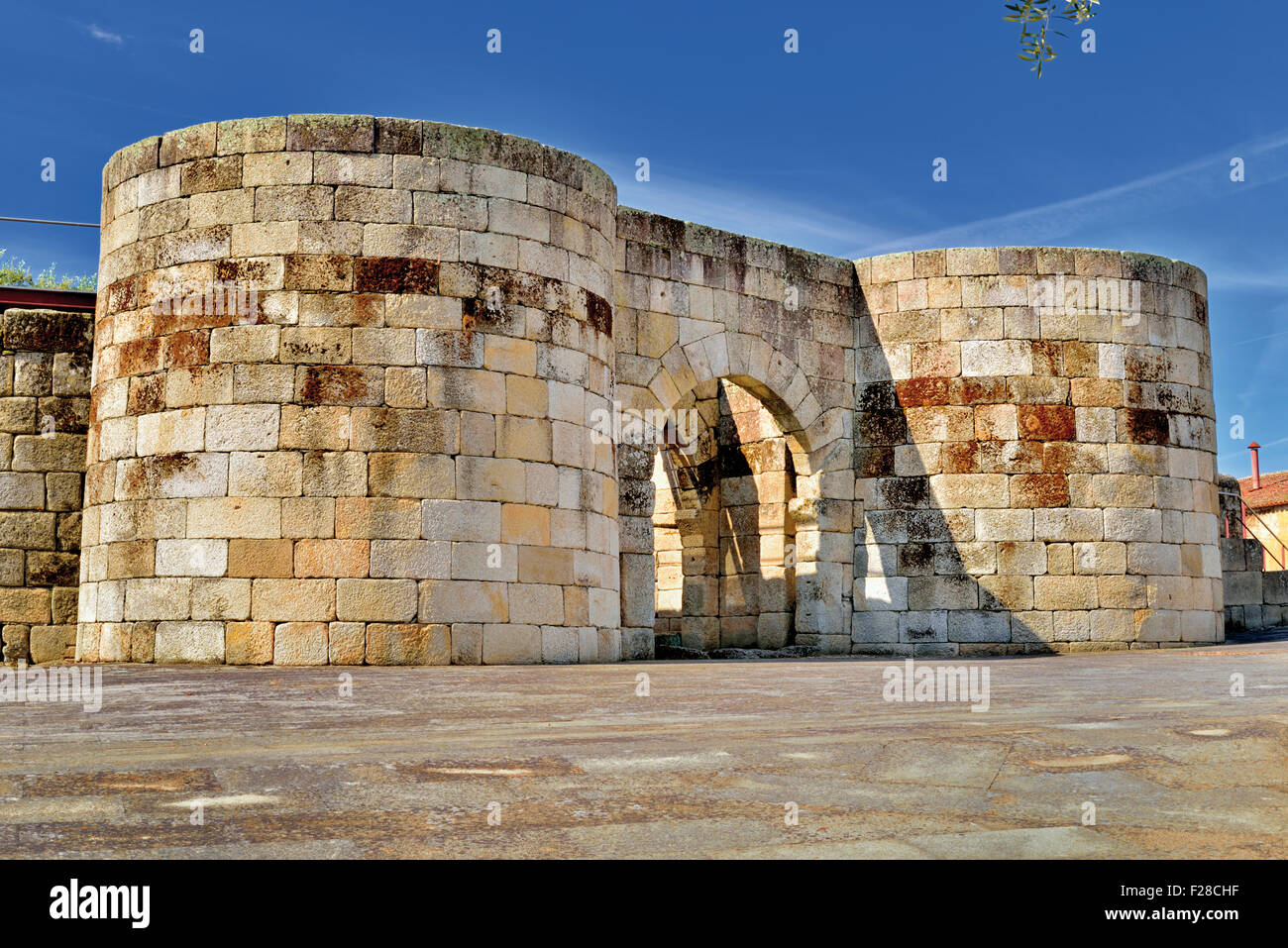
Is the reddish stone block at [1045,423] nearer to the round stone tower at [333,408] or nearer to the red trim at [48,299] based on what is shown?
the round stone tower at [333,408]

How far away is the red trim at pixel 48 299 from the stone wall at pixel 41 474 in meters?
0.78

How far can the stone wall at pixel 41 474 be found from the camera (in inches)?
407

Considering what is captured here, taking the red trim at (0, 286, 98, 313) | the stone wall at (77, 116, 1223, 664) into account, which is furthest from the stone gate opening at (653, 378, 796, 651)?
the red trim at (0, 286, 98, 313)

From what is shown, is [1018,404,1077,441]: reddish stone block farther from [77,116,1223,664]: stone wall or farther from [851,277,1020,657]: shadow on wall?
[851,277,1020,657]: shadow on wall

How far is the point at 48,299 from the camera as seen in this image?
11.5 m

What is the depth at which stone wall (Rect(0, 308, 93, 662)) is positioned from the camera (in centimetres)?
1034

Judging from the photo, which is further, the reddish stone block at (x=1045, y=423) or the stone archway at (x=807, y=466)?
the reddish stone block at (x=1045, y=423)

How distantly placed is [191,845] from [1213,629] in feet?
43.4

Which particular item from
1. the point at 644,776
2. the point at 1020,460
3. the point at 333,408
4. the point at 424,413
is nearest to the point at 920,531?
the point at 1020,460

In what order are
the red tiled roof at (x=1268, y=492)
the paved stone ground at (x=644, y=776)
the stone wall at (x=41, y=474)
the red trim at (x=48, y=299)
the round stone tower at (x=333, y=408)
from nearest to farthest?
the paved stone ground at (x=644, y=776)
the round stone tower at (x=333, y=408)
the stone wall at (x=41, y=474)
the red trim at (x=48, y=299)
the red tiled roof at (x=1268, y=492)

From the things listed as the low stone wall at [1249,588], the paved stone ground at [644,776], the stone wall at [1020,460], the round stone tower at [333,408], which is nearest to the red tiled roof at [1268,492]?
the low stone wall at [1249,588]

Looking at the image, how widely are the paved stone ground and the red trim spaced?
6269mm

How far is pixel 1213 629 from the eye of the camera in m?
13.9

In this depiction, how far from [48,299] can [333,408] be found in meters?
3.82
